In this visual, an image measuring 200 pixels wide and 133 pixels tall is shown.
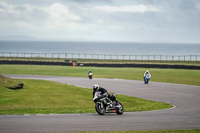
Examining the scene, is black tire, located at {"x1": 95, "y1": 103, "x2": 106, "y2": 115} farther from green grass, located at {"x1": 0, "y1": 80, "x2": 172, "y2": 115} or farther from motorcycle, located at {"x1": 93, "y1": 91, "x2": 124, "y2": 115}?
green grass, located at {"x1": 0, "y1": 80, "x2": 172, "y2": 115}

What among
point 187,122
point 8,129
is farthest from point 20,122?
point 187,122

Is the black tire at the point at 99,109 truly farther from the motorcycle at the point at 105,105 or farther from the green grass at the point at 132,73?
the green grass at the point at 132,73

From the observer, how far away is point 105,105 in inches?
682

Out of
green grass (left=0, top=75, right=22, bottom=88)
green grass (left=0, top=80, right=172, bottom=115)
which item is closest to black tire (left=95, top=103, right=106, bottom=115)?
green grass (left=0, top=80, right=172, bottom=115)

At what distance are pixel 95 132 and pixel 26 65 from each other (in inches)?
2475

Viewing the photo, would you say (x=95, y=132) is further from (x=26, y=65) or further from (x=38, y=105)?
(x=26, y=65)

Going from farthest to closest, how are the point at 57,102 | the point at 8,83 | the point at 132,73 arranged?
the point at 132,73 → the point at 8,83 → the point at 57,102

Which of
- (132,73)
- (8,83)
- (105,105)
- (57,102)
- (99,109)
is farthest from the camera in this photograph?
(132,73)

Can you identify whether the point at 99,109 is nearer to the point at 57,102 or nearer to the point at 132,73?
the point at 57,102

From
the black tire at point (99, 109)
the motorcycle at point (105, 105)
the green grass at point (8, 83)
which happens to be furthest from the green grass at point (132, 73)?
the black tire at point (99, 109)

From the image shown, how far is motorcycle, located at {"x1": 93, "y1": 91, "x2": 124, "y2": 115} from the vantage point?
17047 mm

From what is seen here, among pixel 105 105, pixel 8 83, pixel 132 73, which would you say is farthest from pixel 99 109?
pixel 132 73

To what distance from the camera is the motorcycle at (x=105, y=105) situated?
17.0 m

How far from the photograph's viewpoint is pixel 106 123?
14.7 m
